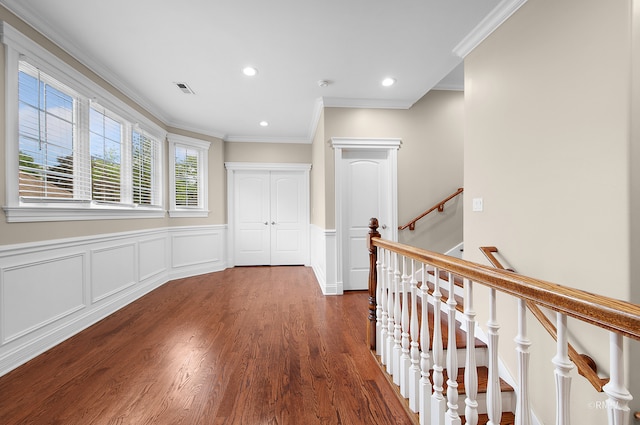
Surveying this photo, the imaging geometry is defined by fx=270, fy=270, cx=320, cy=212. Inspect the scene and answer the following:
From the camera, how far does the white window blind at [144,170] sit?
3.72m

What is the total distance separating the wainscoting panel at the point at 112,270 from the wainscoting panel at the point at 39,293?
0.59ft

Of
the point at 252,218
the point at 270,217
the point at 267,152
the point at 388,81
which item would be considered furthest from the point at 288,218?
the point at 388,81

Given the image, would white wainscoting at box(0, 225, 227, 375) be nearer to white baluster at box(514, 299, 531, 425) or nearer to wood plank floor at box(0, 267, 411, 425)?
wood plank floor at box(0, 267, 411, 425)

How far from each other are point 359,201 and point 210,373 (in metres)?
2.67

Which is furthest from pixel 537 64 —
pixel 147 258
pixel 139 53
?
pixel 147 258

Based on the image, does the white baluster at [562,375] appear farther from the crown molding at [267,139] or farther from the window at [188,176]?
the crown molding at [267,139]

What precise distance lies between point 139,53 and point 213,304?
9.20ft

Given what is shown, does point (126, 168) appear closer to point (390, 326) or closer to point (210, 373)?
point (210, 373)

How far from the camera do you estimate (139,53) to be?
2609 mm

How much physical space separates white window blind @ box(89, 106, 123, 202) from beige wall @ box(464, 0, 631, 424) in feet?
12.6

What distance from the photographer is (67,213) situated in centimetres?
251

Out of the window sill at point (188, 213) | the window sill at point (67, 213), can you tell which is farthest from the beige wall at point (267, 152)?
the window sill at point (67, 213)

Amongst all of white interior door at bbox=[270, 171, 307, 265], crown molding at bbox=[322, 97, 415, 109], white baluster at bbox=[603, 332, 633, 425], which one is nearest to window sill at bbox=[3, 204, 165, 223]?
white interior door at bbox=[270, 171, 307, 265]

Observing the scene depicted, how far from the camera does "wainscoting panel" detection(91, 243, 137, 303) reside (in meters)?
2.86
